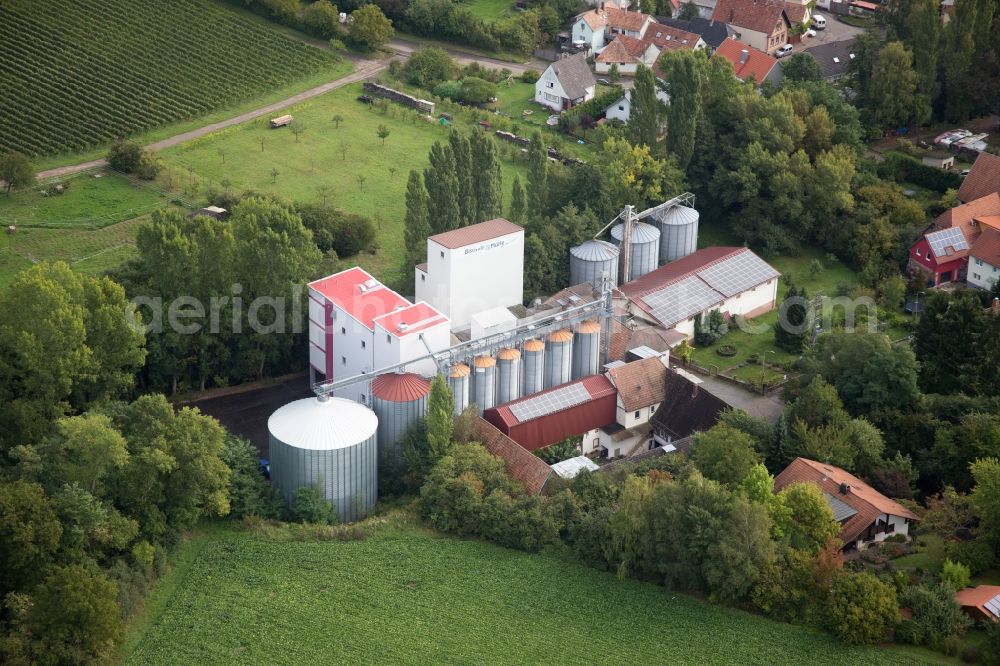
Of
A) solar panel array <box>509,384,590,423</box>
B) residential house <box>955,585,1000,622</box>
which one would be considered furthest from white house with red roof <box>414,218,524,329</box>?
residential house <box>955,585,1000,622</box>

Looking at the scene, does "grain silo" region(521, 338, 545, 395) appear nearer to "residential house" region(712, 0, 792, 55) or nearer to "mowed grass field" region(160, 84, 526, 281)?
"mowed grass field" region(160, 84, 526, 281)

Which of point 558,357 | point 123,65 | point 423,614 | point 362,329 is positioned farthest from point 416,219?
point 123,65

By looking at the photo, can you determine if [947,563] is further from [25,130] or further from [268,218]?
[25,130]

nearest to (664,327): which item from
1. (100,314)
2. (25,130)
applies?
(100,314)

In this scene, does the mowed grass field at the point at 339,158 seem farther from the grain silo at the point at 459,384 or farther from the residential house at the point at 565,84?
the grain silo at the point at 459,384

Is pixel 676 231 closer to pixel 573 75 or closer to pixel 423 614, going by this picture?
pixel 573 75
